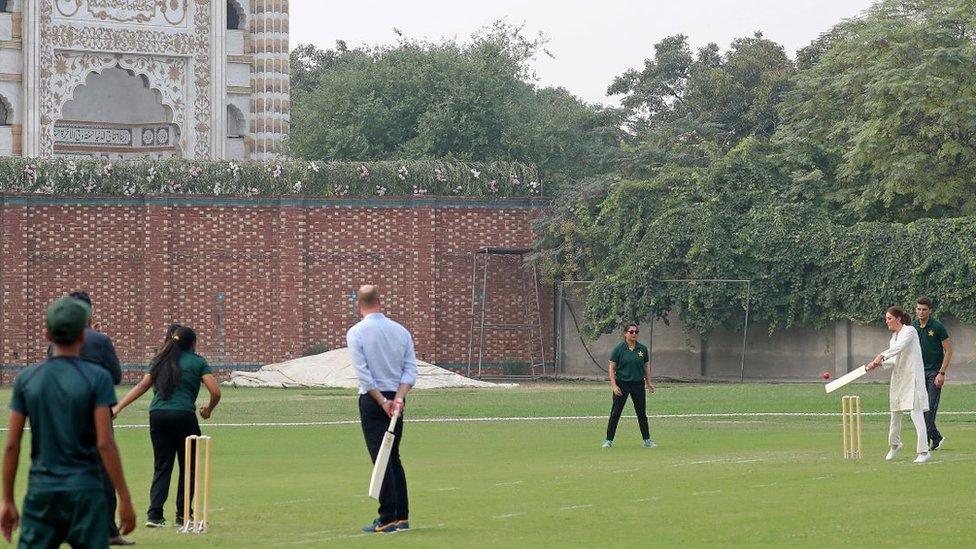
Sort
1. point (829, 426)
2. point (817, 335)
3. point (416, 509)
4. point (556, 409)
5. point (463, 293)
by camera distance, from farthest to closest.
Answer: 1. point (463, 293)
2. point (817, 335)
3. point (556, 409)
4. point (829, 426)
5. point (416, 509)

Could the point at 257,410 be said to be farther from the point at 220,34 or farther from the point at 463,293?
the point at 220,34

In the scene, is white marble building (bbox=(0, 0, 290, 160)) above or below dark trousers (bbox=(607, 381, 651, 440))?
above

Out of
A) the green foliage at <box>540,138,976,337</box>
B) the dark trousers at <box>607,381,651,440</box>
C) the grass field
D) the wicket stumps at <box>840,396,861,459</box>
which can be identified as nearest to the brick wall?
the green foliage at <box>540,138,976,337</box>

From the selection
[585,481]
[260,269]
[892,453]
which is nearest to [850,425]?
[892,453]

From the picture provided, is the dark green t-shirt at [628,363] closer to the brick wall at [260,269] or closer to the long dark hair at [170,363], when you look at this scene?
the long dark hair at [170,363]

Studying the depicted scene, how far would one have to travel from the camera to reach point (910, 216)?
4341cm

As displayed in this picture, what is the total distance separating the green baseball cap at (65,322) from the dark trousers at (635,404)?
14.1m

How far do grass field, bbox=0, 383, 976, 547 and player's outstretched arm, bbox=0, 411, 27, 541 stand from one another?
157 inches

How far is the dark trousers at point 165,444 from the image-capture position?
14.0m

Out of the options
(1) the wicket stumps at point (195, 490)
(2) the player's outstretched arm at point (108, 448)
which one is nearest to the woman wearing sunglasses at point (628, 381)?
(1) the wicket stumps at point (195, 490)

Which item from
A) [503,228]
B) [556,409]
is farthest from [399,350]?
[503,228]

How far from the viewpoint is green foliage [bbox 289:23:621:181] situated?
161 feet

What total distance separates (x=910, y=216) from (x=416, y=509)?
30.7 metres

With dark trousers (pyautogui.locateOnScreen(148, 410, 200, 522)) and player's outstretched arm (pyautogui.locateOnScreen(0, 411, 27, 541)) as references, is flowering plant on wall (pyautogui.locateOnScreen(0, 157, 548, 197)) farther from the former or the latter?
player's outstretched arm (pyautogui.locateOnScreen(0, 411, 27, 541))
